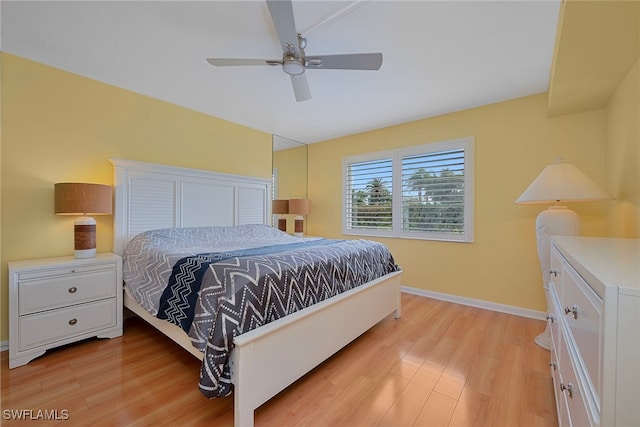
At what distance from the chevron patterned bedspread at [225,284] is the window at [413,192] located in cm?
134

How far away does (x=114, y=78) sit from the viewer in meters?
2.50

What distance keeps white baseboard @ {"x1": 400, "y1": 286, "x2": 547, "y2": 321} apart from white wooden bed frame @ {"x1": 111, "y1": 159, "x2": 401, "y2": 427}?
95cm

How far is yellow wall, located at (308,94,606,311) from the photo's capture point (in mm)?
2572

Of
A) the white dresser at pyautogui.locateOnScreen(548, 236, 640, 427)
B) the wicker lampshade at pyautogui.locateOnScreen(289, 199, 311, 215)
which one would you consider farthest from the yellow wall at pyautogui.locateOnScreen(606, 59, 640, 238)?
the wicker lampshade at pyautogui.locateOnScreen(289, 199, 311, 215)

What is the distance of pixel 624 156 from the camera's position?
1958 mm

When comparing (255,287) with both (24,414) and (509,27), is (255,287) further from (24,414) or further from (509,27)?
(509,27)

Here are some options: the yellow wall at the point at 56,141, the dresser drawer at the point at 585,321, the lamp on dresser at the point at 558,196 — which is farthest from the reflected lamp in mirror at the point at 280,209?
the dresser drawer at the point at 585,321

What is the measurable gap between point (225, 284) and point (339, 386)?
3.36ft

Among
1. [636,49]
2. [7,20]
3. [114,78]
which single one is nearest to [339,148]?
[114,78]

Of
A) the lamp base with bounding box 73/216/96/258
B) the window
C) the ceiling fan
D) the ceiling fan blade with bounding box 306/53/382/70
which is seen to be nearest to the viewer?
the ceiling fan

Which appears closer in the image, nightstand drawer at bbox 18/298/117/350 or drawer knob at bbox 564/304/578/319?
drawer knob at bbox 564/304/578/319

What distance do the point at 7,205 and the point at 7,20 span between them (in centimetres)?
134

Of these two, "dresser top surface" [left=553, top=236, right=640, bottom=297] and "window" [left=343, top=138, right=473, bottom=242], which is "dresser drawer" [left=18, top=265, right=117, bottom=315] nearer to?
"dresser top surface" [left=553, top=236, right=640, bottom=297]

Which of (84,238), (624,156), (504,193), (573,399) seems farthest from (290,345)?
(504,193)
